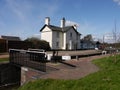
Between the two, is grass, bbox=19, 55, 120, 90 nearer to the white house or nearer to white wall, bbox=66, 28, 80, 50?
the white house

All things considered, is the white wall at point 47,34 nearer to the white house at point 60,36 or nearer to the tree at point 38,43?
the white house at point 60,36

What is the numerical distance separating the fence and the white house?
2355 cm

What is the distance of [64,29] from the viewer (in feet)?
147

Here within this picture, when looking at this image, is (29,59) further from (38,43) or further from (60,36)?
(60,36)

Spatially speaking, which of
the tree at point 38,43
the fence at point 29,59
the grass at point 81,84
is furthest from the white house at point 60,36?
the grass at point 81,84

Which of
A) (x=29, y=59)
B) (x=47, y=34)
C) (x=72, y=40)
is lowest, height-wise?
(x=29, y=59)

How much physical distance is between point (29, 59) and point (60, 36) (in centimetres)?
2875

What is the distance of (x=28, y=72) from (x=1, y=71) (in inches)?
195

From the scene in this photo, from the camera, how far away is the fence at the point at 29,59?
13609 mm

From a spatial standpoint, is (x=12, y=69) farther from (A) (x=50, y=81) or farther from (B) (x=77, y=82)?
(B) (x=77, y=82)

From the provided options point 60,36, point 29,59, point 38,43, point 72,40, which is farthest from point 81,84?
point 72,40

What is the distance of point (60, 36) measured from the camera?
4384 centimetres

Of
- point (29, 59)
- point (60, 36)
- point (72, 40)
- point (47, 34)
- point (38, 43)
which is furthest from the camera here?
point (72, 40)

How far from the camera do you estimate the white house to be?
136 ft
